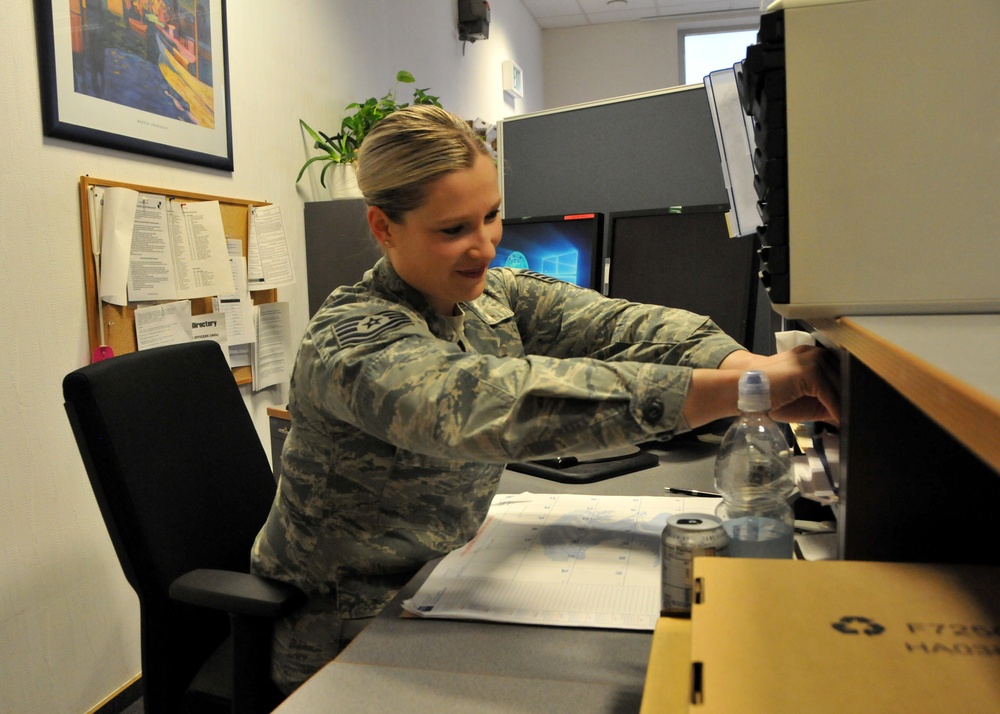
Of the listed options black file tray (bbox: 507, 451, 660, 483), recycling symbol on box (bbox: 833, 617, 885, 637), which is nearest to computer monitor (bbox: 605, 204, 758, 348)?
black file tray (bbox: 507, 451, 660, 483)

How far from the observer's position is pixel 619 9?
5914mm

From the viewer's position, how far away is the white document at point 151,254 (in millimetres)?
1913

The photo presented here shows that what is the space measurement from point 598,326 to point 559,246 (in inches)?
35.1

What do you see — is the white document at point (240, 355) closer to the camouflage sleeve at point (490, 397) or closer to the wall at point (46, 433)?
the wall at point (46, 433)

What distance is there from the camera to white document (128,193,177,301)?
6.28 feet

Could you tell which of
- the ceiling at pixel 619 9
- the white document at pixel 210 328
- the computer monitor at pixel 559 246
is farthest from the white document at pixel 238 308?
the ceiling at pixel 619 9

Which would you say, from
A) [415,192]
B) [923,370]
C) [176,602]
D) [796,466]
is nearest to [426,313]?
[415,192]

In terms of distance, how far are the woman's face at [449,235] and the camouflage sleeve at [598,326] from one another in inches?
10.6

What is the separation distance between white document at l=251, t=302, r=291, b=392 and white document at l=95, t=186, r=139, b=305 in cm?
58

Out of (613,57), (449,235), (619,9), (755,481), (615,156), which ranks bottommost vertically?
(755,481)

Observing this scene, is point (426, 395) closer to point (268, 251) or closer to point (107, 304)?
point (107, 304)

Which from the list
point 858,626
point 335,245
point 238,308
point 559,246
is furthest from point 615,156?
point 858,626

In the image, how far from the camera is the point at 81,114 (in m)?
1.77

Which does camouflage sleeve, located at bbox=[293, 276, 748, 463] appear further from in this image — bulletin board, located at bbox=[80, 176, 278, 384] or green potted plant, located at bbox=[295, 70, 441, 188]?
green potted plant, located at bbox=[295, 70, 441, 188]
